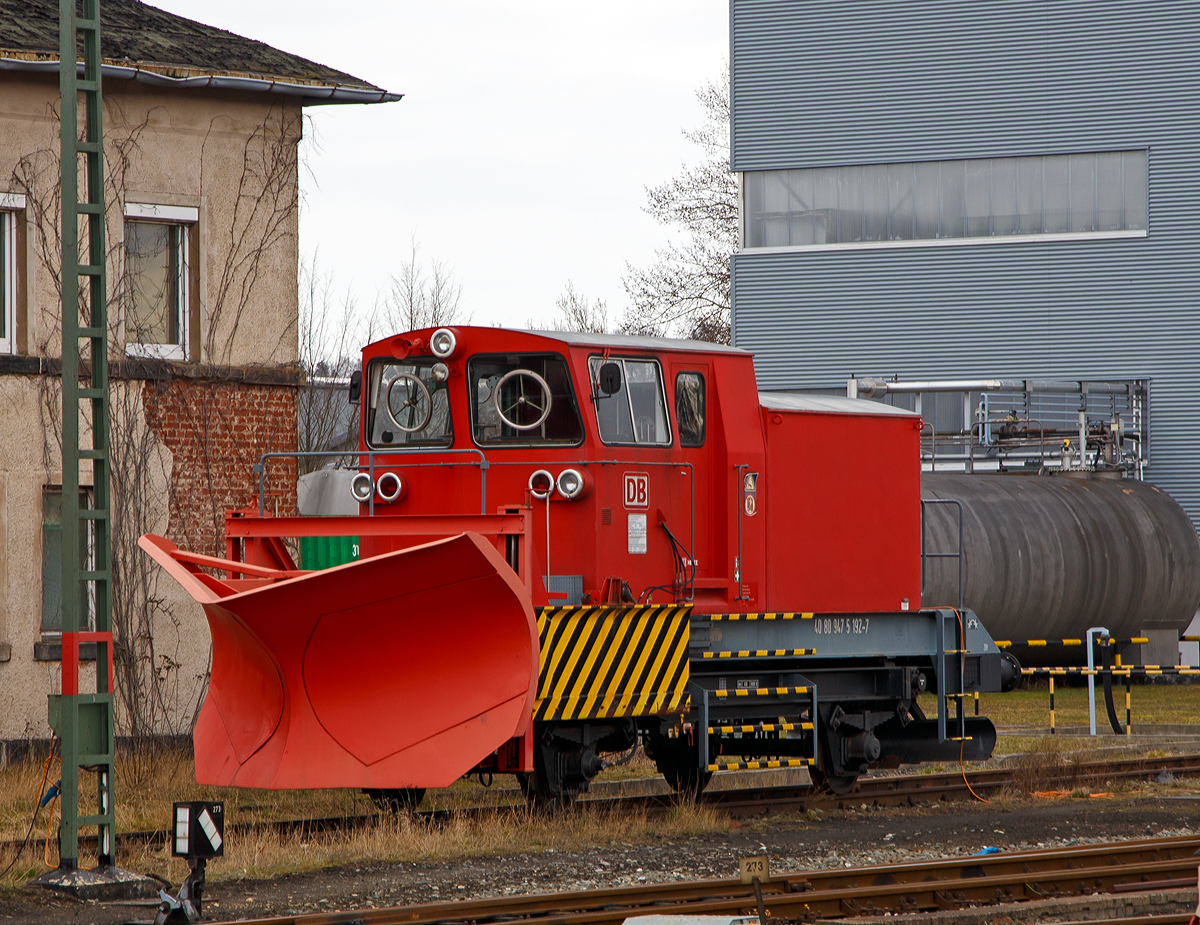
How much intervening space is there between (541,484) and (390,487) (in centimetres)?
127

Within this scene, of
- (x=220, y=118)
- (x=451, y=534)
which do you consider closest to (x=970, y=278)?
(x=220, y=118)

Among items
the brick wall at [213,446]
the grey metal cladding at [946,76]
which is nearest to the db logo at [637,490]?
the brick wall at [213,446]

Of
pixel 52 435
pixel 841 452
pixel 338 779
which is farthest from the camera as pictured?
pixel 52 435

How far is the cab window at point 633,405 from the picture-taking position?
11.8 m

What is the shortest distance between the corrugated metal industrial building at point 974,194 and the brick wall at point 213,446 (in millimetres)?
21379

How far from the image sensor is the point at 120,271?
15617 millimetres

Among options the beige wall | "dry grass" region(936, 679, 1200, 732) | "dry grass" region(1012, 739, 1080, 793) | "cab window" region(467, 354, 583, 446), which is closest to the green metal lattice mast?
"cab window" region(467, 354, 583, 446)

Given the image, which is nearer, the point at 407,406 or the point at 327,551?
the point at 407,406

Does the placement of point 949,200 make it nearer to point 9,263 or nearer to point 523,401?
point 9,263

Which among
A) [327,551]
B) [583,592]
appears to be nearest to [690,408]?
[583,592]

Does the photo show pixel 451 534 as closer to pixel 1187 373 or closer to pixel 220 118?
pixel 220 118

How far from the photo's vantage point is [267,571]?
34.2 ft

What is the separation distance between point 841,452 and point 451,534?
430 cm

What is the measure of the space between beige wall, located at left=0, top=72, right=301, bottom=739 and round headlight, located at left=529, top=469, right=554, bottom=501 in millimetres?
5296
